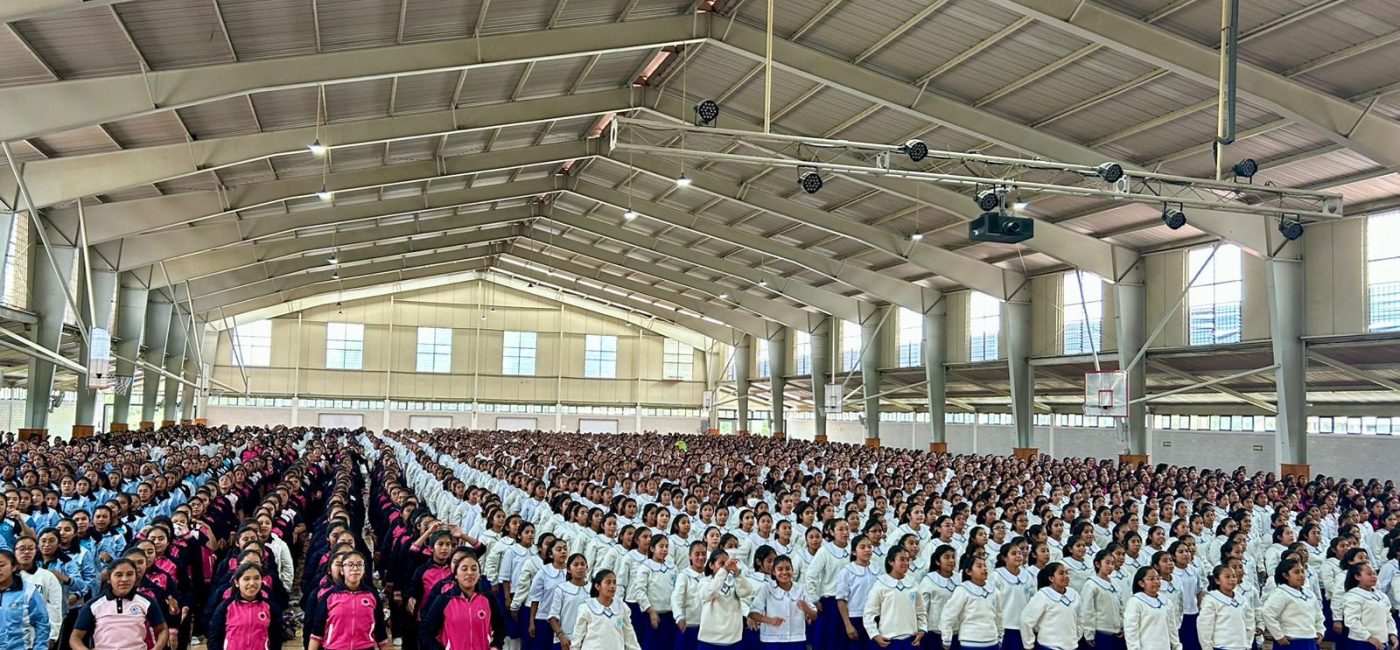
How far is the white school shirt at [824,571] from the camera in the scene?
10.2m

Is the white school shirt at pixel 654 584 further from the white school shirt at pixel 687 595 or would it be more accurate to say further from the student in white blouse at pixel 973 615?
the student in white blouse at pixel 973 615

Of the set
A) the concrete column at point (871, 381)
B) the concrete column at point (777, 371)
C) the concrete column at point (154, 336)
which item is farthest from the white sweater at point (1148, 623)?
the concrete column at point (777, 371)

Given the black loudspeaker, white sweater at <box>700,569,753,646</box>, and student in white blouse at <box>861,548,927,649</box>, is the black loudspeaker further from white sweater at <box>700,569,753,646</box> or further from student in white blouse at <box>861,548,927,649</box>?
white sweater at <box>700,569,753,646</box>

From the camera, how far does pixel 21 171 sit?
2061cm

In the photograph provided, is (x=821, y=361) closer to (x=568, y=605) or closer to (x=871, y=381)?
(x=871, y=381)

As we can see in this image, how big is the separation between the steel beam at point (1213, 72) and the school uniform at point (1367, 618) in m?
9.26

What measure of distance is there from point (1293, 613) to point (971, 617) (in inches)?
111

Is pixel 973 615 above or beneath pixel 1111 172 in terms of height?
beneath

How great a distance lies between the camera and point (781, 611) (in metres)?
9.05

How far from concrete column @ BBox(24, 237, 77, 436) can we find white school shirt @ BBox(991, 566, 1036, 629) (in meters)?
23.6

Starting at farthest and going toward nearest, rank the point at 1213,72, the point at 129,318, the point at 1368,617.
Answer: the point at 129,318 < the point at 1213,72 < the point at 1368,617

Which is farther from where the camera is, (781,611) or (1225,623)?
(781,611)

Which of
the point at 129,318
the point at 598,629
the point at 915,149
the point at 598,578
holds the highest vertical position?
the point at 915,149

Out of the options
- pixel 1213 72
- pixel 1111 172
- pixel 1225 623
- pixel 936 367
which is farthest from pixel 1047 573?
Result: pixel 936 367
